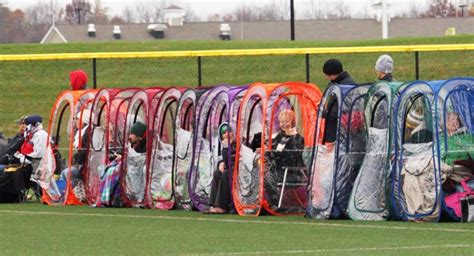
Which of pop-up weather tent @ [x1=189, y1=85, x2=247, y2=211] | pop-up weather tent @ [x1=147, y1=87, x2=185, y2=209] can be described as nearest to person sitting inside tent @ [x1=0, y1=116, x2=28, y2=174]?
pop-up weather tent @ [x1=147, y1=87, x2=185, y2=209]

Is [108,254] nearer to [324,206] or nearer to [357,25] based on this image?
[324,206]

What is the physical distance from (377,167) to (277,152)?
147cm

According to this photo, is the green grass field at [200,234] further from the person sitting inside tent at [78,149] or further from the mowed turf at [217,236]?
the person sitting inside tent at [78,149]

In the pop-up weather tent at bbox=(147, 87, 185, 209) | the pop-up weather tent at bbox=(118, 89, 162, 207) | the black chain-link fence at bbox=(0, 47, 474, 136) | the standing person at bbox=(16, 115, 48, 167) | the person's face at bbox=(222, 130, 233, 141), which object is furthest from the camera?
the black chain-link fence at bbox=(0, 47, 474, 136)

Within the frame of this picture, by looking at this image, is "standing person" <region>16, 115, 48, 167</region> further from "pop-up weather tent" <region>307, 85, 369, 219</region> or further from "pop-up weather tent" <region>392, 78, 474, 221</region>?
"pop-up weather tent" <region>392, 78, 474, 221</region>

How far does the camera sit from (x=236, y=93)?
15.7 metres

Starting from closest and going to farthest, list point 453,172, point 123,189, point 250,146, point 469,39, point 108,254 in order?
point 108,254 < point 453,172 < point 250,146 < point 123,189 < point 469,39

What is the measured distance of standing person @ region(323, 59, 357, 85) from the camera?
14.9 meters

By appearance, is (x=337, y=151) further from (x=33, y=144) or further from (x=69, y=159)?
(x=33, y=144)

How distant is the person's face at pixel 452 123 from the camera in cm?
1355

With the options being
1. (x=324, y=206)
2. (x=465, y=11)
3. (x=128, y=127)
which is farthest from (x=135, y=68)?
(x=465, y=11)

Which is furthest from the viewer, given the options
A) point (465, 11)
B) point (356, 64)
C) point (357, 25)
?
point (465, 11)

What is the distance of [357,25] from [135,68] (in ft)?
132

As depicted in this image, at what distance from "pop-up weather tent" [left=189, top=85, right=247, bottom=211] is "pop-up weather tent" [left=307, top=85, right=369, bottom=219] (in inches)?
62.6
